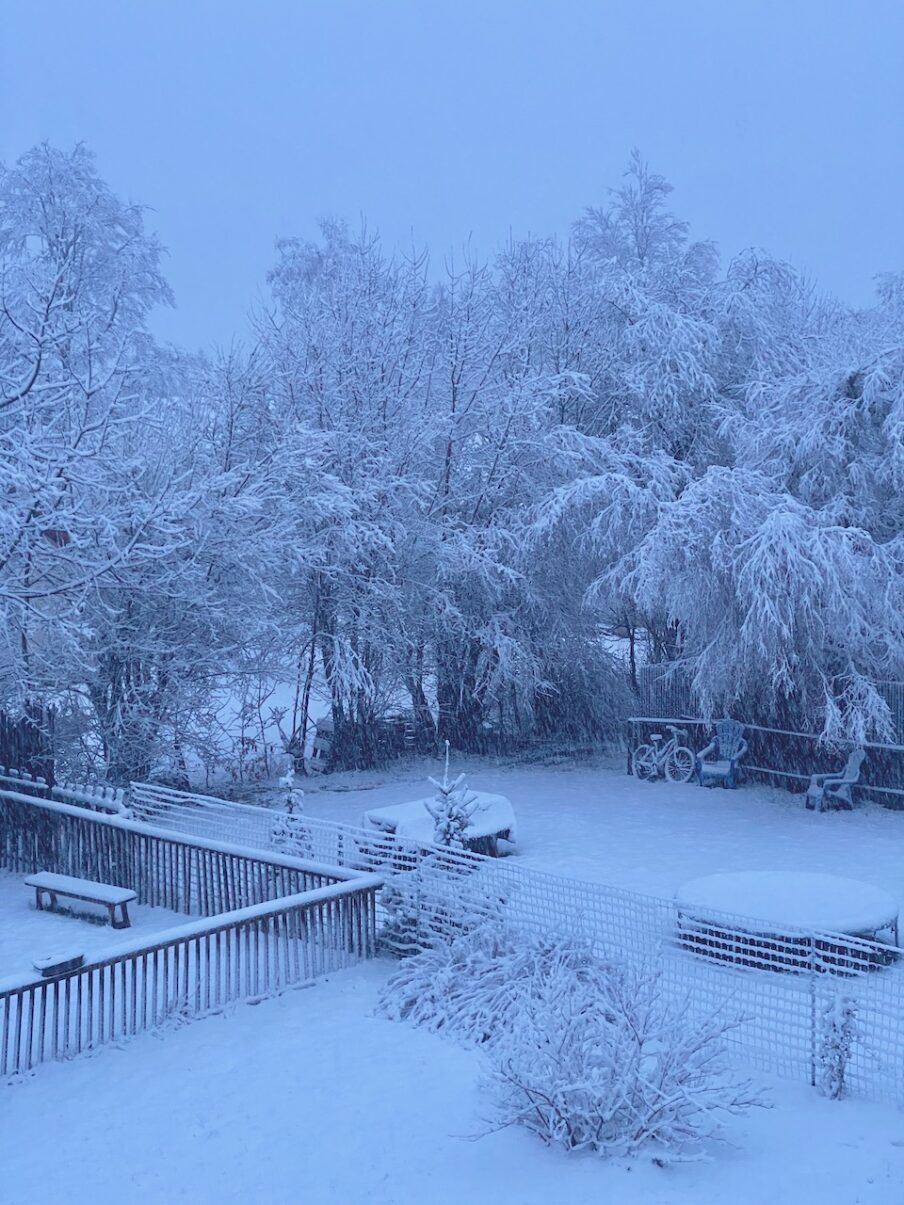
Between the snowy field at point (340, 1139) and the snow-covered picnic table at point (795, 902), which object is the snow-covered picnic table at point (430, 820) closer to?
the snow-covered picnic table at point (795, 902)

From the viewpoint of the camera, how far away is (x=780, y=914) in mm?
8883

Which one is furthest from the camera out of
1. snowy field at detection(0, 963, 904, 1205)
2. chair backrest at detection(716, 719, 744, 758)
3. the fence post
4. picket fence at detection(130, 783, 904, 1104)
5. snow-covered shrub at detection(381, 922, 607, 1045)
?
chair backrest at detection(716, 719, 744, 758)

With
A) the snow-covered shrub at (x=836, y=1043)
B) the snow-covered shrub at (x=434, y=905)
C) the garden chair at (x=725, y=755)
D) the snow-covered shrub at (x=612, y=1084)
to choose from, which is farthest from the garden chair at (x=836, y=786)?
the snow-covered shrub at (x=612, y=1084)

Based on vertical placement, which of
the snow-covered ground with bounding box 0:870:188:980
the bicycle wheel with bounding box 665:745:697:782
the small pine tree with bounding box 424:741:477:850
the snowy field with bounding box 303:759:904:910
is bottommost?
the snow-covered ground with bounding box 0:870:188:980

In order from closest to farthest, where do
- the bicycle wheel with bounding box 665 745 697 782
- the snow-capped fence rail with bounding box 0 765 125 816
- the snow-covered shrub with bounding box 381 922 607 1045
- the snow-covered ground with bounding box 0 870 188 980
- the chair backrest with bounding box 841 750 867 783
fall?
the snow-covered shrub with bounding box 381 922 607 1045 < the snow-covered ground with bounding box 0 870 188 980 < the snow-capped fence rail with bounding box 0 765 125 816 < the chair backrest with bounding box 841 750 867 783 < the bicycle wheel with bounding box 665 745 697 782

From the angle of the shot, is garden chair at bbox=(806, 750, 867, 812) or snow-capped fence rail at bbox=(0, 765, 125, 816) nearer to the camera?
snow-capped fence rail at bbox=(0, 765, 125, 816)

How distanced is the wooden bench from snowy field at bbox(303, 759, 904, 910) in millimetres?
4270

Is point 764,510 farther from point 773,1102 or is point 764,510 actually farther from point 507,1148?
point 507,1148

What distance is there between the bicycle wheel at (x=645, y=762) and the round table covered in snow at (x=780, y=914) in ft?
23.9

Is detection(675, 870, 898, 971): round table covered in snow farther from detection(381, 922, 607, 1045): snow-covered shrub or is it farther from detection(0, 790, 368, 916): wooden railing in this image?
detection(0, 790, 368, 916): wooden railing

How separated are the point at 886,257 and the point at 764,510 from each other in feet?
160

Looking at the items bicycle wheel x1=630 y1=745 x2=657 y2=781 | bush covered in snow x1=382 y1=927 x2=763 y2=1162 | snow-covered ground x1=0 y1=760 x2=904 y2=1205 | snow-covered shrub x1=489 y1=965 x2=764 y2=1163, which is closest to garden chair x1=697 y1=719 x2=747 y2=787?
bicycle wheel x1=630 y1=745 x2=657 y2=781

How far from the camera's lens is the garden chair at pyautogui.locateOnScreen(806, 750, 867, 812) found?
1478 centimetres

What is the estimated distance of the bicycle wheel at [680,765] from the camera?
17.1 meters
